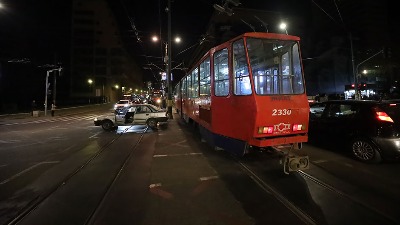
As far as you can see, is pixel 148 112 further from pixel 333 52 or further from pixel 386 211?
pixel 333 52

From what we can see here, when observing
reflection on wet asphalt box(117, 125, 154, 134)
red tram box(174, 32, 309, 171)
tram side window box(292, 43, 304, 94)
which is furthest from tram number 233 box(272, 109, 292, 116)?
reflection on wet asphalt box(117, 125, 154, 134)

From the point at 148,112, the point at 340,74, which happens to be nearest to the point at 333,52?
the point at 340,74

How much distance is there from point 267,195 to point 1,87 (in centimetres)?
4584

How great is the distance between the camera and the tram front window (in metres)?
6.29

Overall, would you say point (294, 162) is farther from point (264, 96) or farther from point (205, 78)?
point (205, 78)

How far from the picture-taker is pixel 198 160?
7824 mm

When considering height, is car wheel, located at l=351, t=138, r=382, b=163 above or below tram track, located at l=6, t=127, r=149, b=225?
above

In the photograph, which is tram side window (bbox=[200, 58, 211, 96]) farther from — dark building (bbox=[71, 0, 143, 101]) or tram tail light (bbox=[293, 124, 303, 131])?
dark building (bbox=[71, 0, 143, 101])

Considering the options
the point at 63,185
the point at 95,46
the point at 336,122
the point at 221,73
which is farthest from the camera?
the point at 95,46

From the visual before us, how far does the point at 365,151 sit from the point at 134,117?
41.0 feet

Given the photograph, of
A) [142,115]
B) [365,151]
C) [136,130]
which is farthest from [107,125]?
[365,151]

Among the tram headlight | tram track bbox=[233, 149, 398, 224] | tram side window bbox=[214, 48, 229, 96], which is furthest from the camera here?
tram side window bbox=[214, 48, 229, 96]

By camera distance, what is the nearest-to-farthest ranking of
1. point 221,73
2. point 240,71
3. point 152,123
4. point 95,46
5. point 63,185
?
1. point 63,185
2. point 240,71
3. point 221,73
4. point 152,123
5. point 95,46

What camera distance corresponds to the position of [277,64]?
6.46 metres
